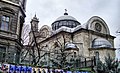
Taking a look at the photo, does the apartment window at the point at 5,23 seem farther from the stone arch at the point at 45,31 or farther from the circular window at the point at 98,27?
the circular window at the point at 98,27

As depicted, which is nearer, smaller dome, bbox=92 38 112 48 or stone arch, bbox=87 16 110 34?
smaller dome, bbox=92 38 112 48

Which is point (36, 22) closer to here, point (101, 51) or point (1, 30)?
point (101, 51)

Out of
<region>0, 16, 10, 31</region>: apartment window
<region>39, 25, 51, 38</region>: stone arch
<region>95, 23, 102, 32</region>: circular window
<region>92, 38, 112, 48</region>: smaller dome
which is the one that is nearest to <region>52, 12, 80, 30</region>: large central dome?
<region>39, 25, 51, 38</region>: stone arch

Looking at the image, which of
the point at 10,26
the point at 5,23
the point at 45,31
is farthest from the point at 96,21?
the point at 5,23

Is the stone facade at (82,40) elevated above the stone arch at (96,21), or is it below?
below

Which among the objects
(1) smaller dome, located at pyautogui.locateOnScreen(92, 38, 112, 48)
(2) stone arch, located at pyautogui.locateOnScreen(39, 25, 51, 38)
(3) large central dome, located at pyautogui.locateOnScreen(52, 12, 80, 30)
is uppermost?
(3) large central dome, located at pyautogui.locateOnScreen(52, 12, 80, 30)

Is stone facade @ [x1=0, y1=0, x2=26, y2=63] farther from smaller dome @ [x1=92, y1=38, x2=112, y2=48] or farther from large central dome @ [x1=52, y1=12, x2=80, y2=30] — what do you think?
large central dome @ [x1=52, y1=12, x2=80, y2=30]

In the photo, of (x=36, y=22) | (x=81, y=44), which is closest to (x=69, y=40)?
(x=81, y=44)

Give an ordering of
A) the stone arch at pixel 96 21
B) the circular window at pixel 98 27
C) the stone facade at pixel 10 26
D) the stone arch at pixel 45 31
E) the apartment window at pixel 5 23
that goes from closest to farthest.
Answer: the stone facade at pixel 10 26 → the apartment window at pixel 5 23 → the stone arch at pixel 96 21 → the circular window at pixel 98 27 → the stone arch at pixel 45 31

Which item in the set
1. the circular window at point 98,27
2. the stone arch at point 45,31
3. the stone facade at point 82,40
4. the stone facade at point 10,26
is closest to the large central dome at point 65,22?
the stone arch at point 45,31

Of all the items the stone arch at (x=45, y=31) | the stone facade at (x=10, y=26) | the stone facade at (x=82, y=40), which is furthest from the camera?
the stone arch at (x=45, y=31)

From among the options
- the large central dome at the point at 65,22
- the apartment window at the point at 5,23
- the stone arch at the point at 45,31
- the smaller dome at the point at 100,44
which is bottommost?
the smaller dome at the point at 100,44

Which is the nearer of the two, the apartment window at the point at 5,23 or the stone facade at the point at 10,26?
the stone facade at the point at 10,26

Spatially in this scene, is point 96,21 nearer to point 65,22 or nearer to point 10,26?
point 65,22
